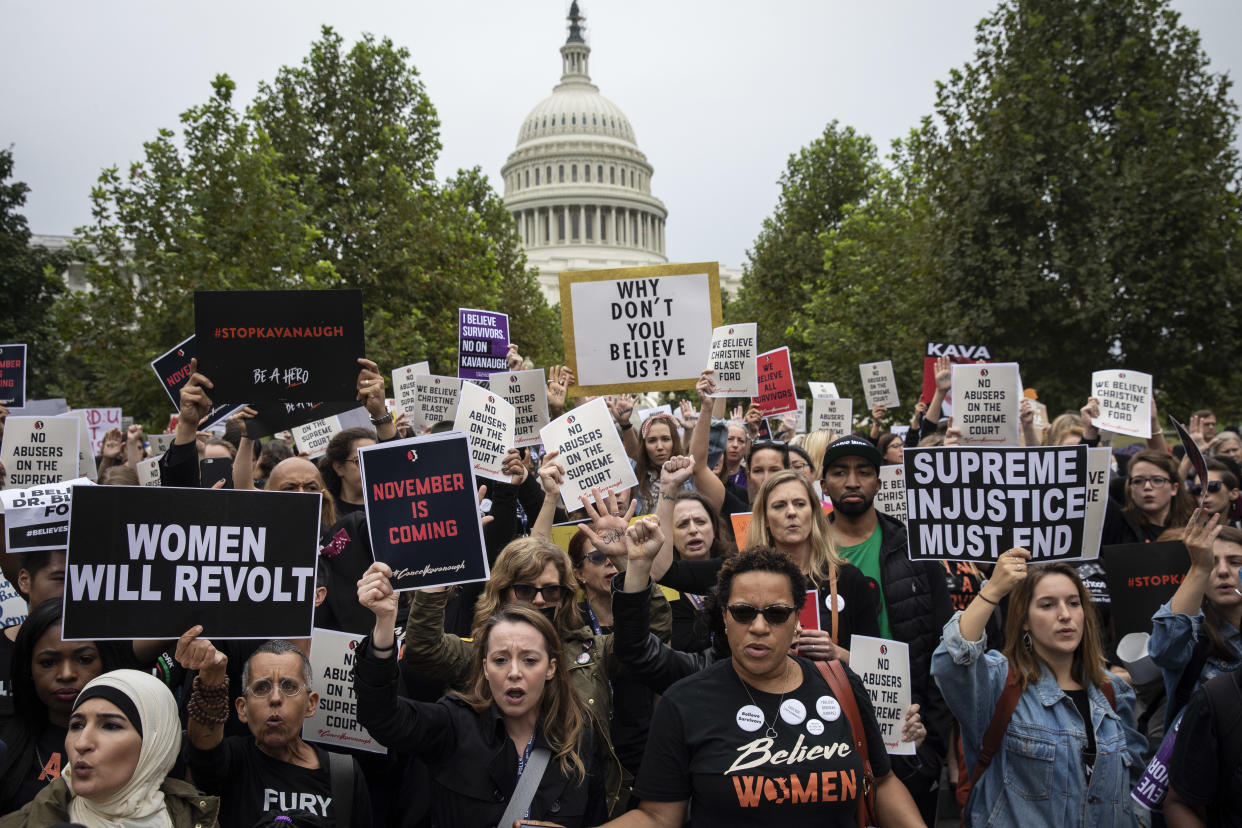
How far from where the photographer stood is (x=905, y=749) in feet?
15.0

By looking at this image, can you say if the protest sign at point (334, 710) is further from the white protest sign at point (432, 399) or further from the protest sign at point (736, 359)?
the white protest sign at point (432, 399)

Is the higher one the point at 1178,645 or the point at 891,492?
the point at 891,492

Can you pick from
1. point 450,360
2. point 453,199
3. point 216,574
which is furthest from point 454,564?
point 453,199

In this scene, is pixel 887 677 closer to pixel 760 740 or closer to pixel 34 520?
pixel 760 740

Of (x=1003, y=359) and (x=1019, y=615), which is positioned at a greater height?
(x=1003, y=359)

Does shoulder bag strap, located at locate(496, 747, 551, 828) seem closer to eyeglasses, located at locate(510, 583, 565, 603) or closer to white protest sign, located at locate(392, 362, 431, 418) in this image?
eyeglasses, located at locate(510, 583, 565, 603)

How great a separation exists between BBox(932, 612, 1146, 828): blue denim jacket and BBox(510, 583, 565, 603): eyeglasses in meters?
1.46

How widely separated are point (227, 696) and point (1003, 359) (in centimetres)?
1936

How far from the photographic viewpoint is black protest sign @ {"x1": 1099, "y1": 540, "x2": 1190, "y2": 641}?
5156 mm

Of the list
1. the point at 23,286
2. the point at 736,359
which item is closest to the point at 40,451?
the point at 736,359

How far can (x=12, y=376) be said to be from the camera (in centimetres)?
1045

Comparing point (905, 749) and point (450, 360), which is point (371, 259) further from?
point (905, 749)

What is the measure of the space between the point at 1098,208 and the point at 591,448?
691 inches

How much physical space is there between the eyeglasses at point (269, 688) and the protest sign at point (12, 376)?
7.57m
